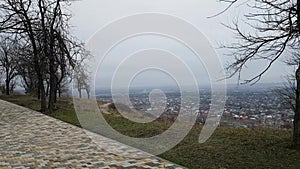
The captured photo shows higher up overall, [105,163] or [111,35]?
[111,35]

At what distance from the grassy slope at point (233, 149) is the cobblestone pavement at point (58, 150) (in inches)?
31.4

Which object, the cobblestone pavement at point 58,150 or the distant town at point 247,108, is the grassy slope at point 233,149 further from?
the cobblestone pavement at point 58,150

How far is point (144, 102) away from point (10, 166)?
4943 millimetres

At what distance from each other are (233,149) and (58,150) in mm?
3995

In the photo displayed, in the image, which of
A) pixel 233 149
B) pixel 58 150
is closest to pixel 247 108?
pixel 233 149

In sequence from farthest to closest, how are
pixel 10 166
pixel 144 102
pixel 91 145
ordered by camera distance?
pixel 144 102 → pixel 91 145 → pixel 10 166

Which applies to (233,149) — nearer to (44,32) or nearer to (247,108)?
(247,108)

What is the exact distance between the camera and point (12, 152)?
295 inches

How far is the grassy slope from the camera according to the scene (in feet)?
21.1

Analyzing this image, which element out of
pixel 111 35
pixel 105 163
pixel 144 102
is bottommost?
pixel 105 163

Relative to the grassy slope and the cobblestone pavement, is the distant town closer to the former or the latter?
the grassy slope

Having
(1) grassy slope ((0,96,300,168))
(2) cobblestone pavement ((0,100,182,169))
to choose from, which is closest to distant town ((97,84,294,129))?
(1) grassy slope ((0,96,300,168))

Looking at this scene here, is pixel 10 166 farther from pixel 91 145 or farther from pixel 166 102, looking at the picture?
pixel 166 102

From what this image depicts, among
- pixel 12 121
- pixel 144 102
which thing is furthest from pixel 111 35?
pixel 12 121
